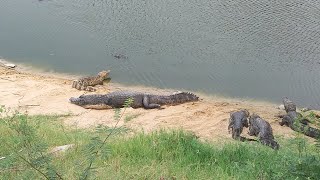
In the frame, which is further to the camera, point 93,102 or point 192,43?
point 192,43

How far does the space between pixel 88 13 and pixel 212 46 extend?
5.25m

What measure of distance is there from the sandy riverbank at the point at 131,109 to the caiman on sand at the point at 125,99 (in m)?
0.19

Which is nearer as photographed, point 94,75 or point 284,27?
point 94,75

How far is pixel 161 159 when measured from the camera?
20.9ft

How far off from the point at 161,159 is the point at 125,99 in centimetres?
528

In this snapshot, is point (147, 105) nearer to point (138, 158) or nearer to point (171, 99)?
point (171, 99)

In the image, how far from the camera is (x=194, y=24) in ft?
52.1

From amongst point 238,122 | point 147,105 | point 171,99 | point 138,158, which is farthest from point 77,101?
point 138,158

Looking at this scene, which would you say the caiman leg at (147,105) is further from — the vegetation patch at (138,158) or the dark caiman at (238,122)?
the vegetation patch at (138,158)

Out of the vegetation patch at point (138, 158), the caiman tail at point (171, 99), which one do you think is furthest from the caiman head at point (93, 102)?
the vegetation patch at point (138, 158)

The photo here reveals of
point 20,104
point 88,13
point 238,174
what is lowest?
point 20,104

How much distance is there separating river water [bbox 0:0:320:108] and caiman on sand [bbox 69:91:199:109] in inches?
55.3

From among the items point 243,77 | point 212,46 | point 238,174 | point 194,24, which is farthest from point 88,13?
point 238,174

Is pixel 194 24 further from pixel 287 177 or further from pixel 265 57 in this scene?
pixel 287 177
